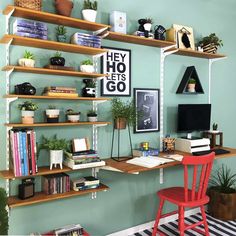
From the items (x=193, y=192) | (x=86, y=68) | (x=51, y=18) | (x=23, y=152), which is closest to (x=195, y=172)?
(x=193, y=192)

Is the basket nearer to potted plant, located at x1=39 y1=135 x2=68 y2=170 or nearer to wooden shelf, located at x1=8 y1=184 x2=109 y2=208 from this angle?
potted plant, located at x1=39 y1=135 x2=68 y2=170

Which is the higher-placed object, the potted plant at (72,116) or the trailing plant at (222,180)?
the potted plant at (72,116)

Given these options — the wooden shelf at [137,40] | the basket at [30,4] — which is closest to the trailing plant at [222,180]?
the wooden shelf at [137,40]

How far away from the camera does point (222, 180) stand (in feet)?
11.7

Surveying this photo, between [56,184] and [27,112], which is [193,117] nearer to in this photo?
[56,184]

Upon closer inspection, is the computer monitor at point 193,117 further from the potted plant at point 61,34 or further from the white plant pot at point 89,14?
the potted plant at point 61,34

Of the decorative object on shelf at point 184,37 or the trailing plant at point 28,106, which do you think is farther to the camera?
the decorative object on shelf at point 184,37

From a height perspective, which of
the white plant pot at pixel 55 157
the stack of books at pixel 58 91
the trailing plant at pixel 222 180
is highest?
the stack of books at pixel 58 91

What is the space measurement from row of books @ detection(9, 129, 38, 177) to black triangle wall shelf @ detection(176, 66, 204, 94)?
1.79 meters

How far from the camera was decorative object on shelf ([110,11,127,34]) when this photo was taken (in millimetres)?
2504

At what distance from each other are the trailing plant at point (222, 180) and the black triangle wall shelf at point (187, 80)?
1139 millimetres

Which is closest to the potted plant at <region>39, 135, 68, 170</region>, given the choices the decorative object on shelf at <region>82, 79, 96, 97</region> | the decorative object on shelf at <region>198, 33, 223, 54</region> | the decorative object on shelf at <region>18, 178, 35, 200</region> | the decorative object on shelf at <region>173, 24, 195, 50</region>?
the decorative object on shelf at <region>18, 178, 35, 200</region>

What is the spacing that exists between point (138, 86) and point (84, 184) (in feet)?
3.77

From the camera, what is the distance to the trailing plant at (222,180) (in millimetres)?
3250
